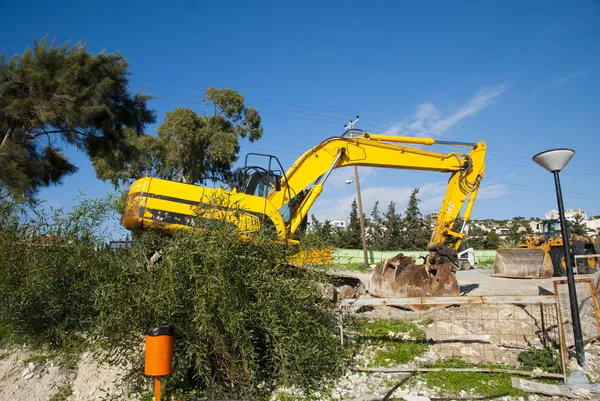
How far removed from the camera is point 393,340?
6.77 metres

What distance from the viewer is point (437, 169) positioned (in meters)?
11.0

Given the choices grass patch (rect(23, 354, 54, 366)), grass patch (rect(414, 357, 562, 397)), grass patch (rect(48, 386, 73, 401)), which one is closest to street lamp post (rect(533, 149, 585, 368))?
grass patch (rect(414, 357, 562, 397))

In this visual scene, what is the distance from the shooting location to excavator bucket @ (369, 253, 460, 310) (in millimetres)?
9031

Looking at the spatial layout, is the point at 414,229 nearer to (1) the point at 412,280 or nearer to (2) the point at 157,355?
(1) the point at 412,280

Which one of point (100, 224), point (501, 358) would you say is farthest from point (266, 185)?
point (501, 358)

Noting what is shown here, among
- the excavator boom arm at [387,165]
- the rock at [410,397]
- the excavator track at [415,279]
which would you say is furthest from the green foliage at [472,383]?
the excavator boom arm at [387,165]

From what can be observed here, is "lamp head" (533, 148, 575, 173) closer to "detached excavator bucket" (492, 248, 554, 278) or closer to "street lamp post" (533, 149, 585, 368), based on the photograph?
"street lamp post" (533, 149, 585, 368)

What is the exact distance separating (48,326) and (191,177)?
18.2 m

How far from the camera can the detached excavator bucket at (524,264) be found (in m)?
15.5

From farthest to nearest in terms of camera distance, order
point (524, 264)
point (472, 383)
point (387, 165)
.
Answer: point (524, 264), point (387, 165), point (472, 383)

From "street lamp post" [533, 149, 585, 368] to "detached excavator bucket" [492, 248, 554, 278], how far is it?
35.4ft

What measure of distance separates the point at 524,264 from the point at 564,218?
36.3 ft

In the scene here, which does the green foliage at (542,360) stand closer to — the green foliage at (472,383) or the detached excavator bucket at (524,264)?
the green foliage at (472,383)

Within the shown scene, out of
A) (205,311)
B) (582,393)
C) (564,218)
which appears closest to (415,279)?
(564,218)
